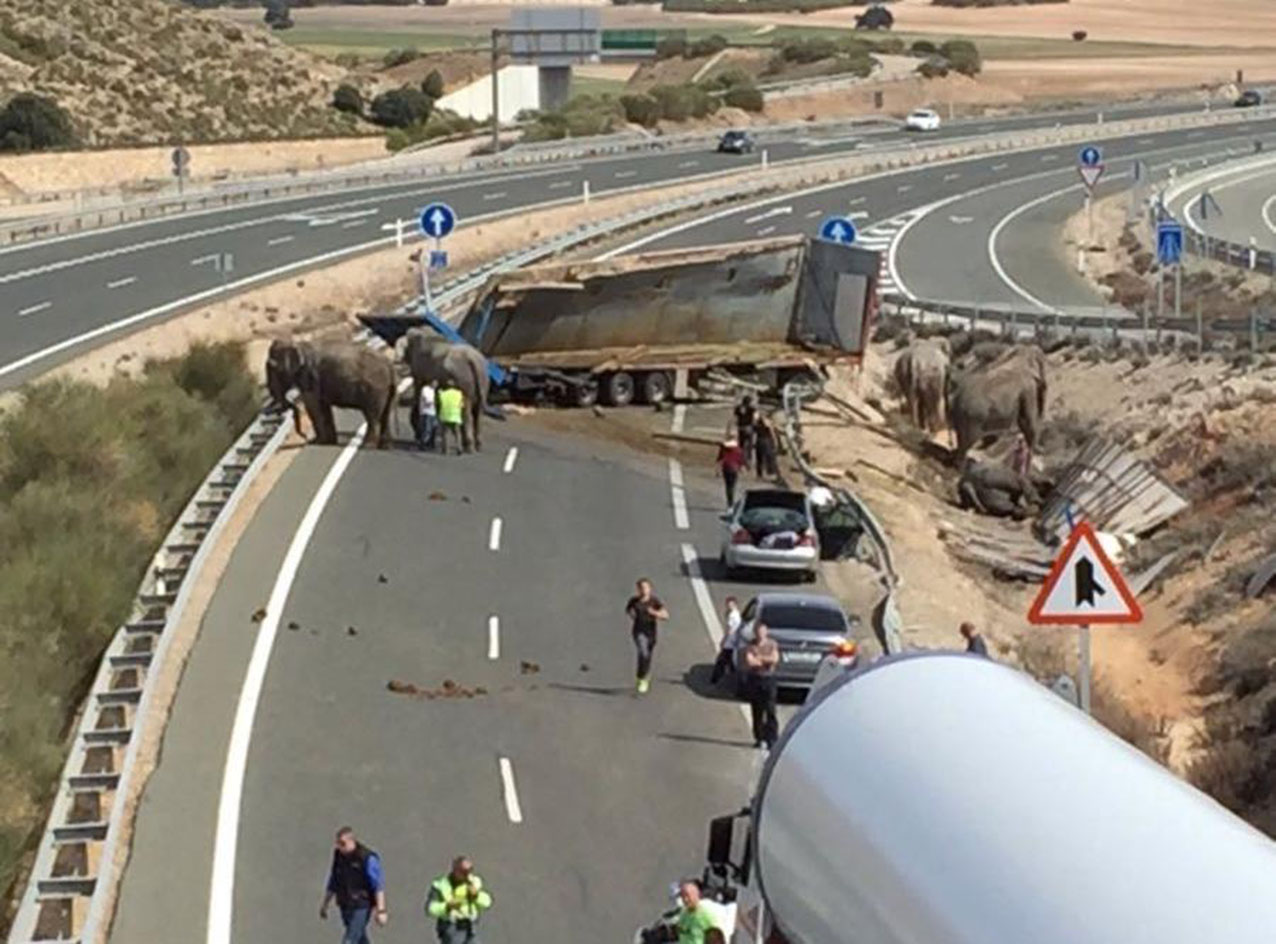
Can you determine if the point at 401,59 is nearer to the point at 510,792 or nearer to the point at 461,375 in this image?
the point at 461,375

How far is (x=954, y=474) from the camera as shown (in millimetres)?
43312

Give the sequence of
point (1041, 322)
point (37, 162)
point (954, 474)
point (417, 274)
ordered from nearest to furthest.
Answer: point (954, 474), point (1041, 322), point (417, 274), point (37, 162)

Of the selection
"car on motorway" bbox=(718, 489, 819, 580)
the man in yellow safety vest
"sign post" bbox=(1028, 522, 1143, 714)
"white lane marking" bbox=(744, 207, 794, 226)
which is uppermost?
"sign post" bbox=(1028, 522, 1143, 714)

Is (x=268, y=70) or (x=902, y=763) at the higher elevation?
(x=902, y=763)

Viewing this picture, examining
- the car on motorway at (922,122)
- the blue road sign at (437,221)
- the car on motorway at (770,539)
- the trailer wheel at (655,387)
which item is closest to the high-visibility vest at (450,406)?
the trailer wheel at (655,387)

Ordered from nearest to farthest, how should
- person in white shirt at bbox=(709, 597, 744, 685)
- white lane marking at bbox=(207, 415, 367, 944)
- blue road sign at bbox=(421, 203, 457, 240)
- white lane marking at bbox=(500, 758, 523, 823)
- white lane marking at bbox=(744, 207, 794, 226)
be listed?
white lane marking at bbox=(207, 415, 367, 944) → white lane marking at bbox=(500, 758, 523, 823) → person in white shirt at bbox=(709, 597, 744, 685) → blue road sign at bbox=(421, 203, 457, 240) → white lane marking at bbox=(744, 207, 794, 226)

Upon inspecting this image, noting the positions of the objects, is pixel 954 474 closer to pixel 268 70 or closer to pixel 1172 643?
pixel 1172 643

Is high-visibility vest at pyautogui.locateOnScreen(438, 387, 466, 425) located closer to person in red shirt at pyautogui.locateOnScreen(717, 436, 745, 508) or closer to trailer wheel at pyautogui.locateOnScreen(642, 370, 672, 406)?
person in red shirt at pyautogui.locateOnScreen(717, 436, 745, 508)

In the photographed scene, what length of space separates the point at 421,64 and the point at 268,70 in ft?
83.6

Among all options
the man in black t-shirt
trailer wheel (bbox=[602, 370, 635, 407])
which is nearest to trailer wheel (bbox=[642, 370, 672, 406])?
trailer wheel (bbox=[602, 370, 635, 407])

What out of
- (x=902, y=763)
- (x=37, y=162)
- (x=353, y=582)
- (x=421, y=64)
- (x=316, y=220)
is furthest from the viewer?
(x=421, y=64)

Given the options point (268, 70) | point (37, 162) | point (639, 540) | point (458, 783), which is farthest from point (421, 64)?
point (458, 783)

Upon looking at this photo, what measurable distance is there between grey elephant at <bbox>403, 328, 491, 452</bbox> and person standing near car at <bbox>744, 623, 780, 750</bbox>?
15.6 metres

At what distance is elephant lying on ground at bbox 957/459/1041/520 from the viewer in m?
40.6
